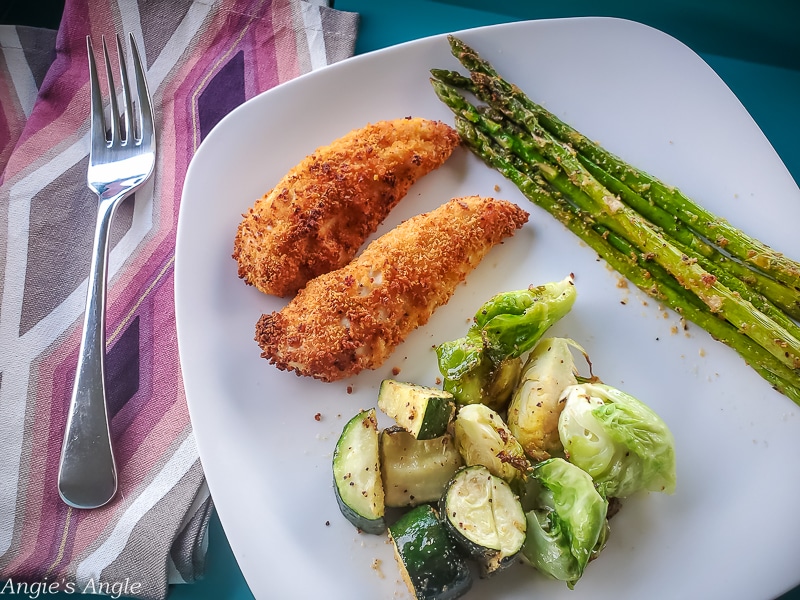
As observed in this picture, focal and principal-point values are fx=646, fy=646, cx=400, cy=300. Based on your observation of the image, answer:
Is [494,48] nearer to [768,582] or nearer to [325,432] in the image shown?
[325,432]

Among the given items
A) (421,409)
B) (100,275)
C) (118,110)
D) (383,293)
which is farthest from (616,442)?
(118,110)

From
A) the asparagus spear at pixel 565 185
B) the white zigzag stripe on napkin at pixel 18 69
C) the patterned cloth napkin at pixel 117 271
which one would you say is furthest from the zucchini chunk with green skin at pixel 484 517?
the white zigzag stripe on napkin at pixel 18 69

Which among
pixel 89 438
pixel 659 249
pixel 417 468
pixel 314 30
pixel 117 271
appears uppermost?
pixel 314 30

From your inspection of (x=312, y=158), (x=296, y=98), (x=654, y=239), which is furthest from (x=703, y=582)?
(x=296, y=98)

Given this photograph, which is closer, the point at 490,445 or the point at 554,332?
the point at 490,445

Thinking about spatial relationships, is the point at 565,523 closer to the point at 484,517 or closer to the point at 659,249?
the point at 484,517

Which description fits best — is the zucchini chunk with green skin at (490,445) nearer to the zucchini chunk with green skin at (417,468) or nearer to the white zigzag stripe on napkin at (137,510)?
the zucchini chunk with green skin at (417,468)

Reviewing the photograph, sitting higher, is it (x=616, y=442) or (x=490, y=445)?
(x=616, y=442)
